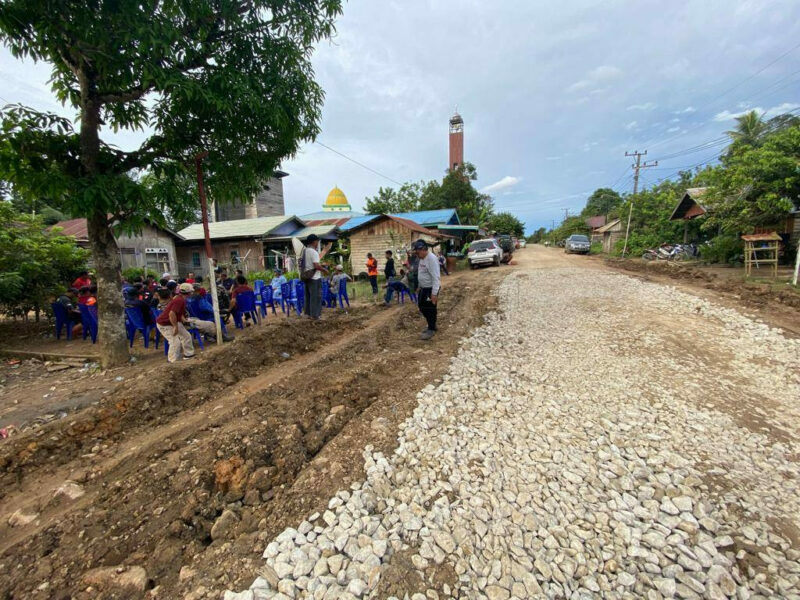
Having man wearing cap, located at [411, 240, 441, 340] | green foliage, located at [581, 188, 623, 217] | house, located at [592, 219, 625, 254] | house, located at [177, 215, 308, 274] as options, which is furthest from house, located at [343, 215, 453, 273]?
green foliage, located at [581, 188, 623, 217]

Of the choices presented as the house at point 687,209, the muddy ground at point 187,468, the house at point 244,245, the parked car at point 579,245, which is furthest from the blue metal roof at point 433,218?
the muddy ground at point 187,468

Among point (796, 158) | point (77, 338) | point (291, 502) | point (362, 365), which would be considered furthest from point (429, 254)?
point (796, 158)

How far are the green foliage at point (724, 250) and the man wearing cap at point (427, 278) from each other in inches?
650

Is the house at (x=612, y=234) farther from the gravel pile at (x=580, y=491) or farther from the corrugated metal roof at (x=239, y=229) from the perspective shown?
the gravel pile at (x=580, y=491)

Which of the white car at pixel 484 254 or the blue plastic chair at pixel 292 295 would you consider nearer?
the blue plastic chair at pixel 292 295

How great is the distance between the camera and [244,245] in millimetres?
23266

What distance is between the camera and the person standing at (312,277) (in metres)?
7.39

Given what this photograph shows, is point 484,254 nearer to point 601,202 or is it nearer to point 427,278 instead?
point 427,278

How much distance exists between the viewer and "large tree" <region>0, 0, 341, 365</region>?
4.00 m

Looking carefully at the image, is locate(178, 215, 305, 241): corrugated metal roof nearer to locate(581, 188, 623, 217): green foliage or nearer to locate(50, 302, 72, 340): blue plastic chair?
locate(50, 302, 72, 340): blue plastic chair

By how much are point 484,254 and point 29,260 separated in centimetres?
1793

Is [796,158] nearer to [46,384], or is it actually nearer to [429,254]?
[429,254]

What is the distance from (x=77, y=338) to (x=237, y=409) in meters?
6.27

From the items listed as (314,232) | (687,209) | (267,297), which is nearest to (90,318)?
(267,297)
